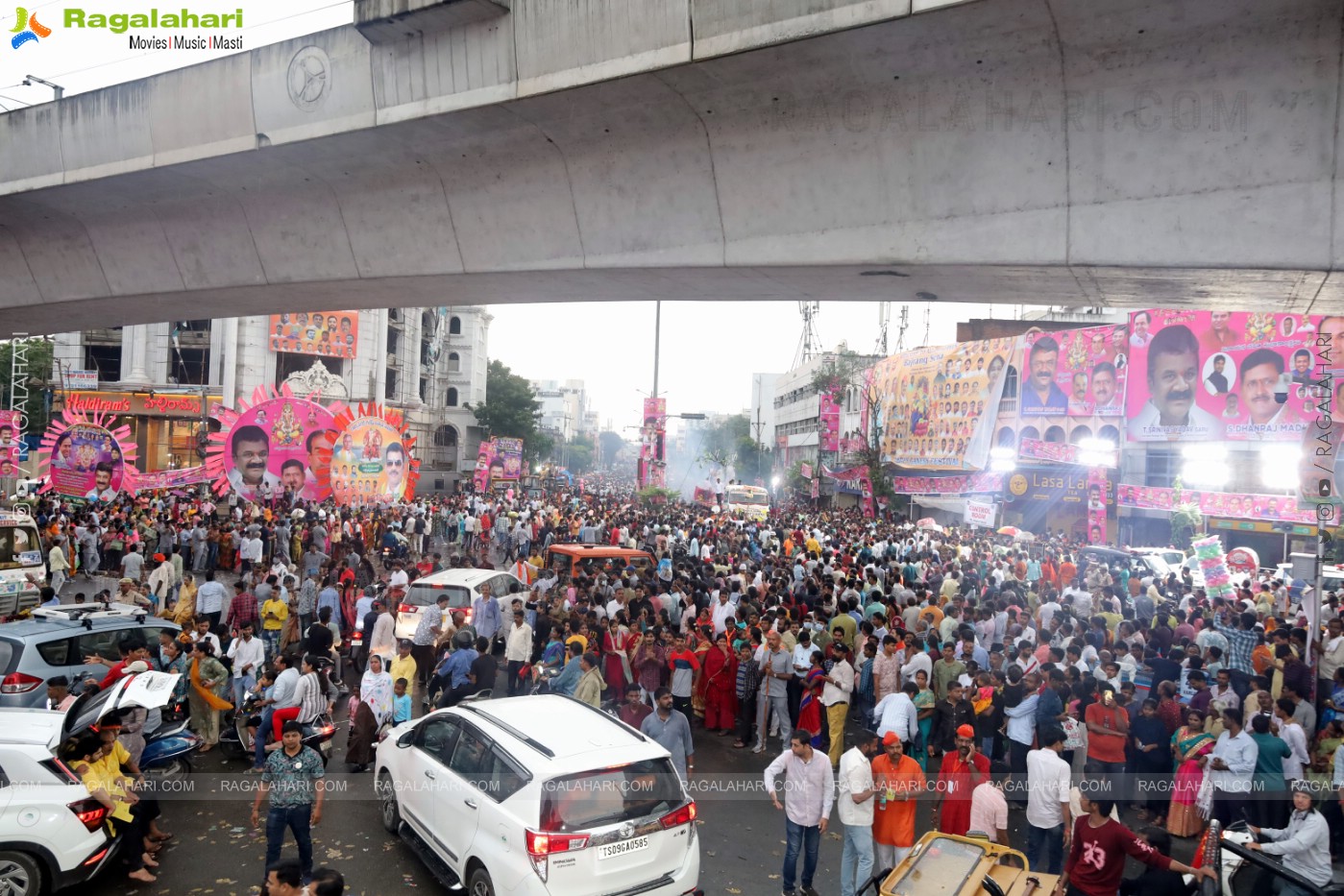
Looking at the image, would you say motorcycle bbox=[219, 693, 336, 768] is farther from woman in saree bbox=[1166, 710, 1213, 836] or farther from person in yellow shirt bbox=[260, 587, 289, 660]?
woman in saree bbox=[1166, 710, 1213, 836]

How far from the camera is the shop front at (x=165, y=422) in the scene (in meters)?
44.1

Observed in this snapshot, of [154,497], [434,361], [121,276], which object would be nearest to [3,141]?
[121,276]

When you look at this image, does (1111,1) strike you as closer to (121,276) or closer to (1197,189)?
(1197,189)

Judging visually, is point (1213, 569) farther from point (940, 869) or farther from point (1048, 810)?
point (940, 869)

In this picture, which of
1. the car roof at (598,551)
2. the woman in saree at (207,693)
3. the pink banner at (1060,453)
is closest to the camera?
the woman in saree at (207,693)

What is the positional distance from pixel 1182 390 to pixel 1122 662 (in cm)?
2316

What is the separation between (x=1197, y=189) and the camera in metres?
5.25

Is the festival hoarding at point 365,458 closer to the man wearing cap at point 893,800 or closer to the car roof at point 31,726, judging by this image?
the car roof at point 31,726

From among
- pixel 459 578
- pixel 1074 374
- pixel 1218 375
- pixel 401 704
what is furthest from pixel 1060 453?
pixel 401 704

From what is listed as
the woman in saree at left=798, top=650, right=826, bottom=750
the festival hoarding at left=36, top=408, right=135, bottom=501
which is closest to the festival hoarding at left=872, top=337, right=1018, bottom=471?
the woman in saree at left=798, top=650, right=826, bottom=750

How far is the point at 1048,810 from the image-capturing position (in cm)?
680

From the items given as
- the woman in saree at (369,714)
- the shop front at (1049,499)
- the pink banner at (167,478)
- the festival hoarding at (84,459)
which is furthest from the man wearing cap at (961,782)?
the shop front at (1049,499)

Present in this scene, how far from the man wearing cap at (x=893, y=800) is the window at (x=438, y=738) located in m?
3.49

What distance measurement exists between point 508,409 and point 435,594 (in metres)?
58.8
